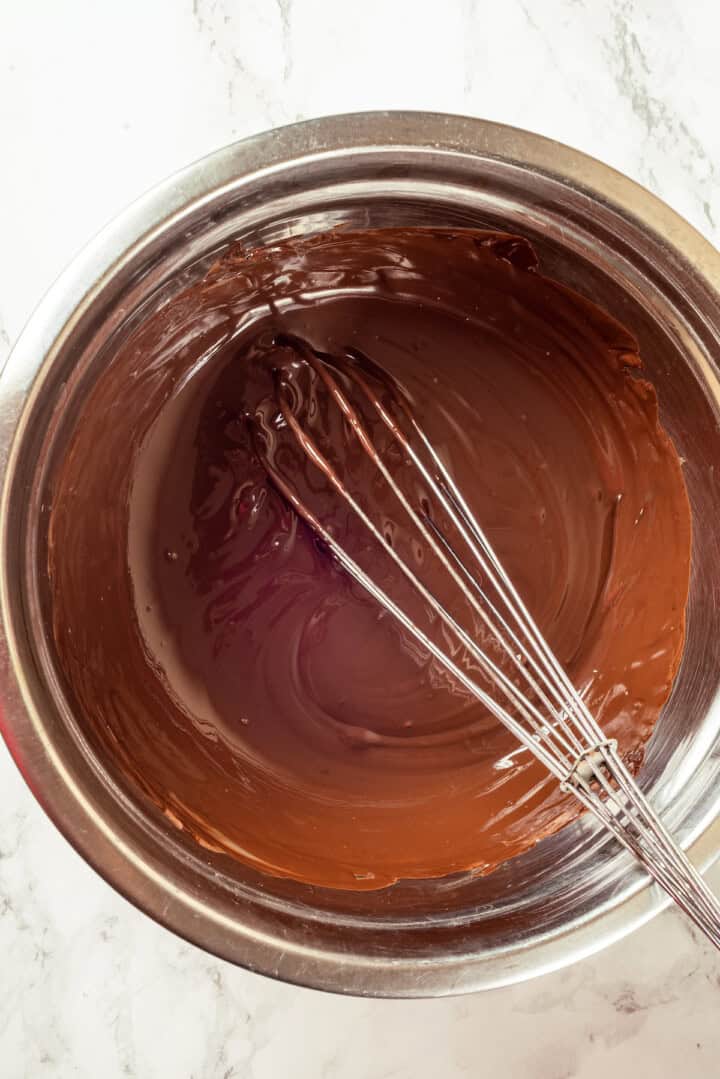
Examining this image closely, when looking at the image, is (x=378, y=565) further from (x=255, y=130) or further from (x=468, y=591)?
(x=255, y=130)

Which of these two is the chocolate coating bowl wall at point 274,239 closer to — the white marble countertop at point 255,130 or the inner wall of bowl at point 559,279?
the inner wall of bowl at point 559,279

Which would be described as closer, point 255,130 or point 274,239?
point 274,239

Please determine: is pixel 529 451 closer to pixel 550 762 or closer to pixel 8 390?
pixel 550 762

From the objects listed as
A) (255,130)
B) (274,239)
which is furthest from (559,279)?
(255,130)

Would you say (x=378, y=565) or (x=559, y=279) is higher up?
(x=559, y=279)

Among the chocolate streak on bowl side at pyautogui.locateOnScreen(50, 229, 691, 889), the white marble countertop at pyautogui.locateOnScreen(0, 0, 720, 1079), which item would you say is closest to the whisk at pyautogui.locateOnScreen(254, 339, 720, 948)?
the chocolate streak on bowl side at pyautogui.locateOnScreen(50, 229, 691, 889)

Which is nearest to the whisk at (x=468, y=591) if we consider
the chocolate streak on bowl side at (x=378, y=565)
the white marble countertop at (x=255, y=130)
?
the chocolate streak on bowl side at (x=378, y=565)

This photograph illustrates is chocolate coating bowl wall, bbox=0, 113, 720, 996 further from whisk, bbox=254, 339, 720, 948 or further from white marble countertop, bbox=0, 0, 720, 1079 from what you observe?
white marble countertop, bbox=0, 0, 720, 1079
